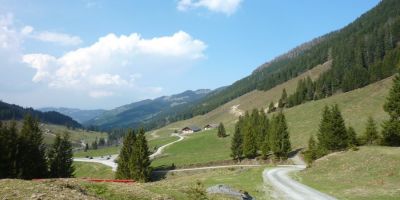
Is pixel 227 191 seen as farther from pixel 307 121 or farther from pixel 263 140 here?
pixel 307 121

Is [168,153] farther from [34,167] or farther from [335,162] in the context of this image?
[335,162]

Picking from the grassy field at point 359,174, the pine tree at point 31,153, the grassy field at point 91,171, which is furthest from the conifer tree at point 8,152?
the grassy field at point 91,171

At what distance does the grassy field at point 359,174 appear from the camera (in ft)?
123

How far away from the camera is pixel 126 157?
3484 inches

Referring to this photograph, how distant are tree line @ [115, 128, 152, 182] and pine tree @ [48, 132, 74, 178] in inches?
482

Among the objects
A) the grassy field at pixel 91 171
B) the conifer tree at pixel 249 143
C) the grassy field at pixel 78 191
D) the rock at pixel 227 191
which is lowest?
the grassy field at pixel 91 171

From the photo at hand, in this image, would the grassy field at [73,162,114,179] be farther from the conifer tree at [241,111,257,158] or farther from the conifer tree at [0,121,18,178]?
the conifer tree at [0,121,18,178]

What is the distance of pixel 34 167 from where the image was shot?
68.2m

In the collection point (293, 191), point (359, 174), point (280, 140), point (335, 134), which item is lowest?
point (293, 191)

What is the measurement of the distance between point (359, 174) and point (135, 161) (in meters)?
51.1

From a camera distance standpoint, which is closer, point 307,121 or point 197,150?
point 307,121

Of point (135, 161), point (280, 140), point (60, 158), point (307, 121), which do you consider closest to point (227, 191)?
point (60, 158)

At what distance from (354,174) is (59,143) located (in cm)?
5433

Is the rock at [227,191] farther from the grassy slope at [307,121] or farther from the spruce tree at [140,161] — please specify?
the grassy slope at [307,121]
